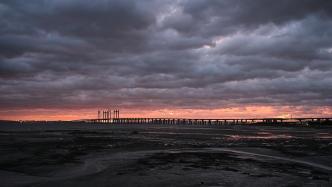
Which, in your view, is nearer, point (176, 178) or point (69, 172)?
point (176, 178)

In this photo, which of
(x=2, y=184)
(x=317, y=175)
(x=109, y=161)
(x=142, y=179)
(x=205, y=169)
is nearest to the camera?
(x=2, y=184)

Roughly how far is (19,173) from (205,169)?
23.8ft

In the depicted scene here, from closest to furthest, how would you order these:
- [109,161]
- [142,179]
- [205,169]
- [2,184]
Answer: [2,184], [142,179], [205,169], [109,161]

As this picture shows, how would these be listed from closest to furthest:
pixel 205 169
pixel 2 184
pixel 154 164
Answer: pixel 2 184, pixel 205 169, pixel 154 164

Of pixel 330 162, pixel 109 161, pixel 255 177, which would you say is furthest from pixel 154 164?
pixel 330 162

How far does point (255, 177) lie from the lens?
14031mm

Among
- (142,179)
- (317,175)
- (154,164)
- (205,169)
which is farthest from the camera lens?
(154,164)

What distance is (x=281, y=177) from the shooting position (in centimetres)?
1414

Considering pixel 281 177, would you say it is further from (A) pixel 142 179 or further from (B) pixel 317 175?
(A) pixel 142 179

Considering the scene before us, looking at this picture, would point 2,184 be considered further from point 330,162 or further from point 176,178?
point 330,162

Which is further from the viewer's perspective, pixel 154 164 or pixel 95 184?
pixel 154 164

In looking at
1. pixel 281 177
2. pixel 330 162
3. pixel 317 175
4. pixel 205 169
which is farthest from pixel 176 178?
pixel 330 162

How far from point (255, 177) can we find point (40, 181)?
7425 millimetres

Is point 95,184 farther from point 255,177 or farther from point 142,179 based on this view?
point 255,177
